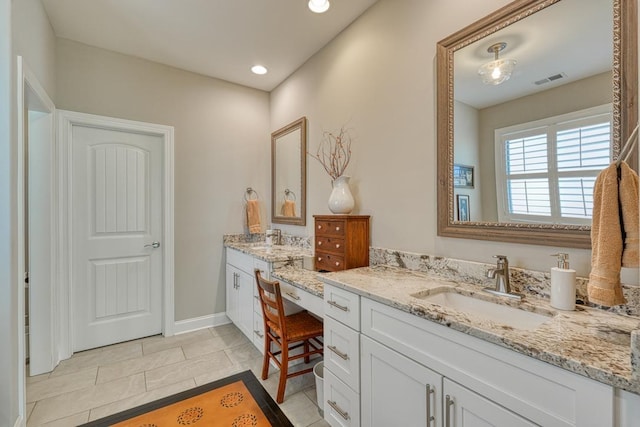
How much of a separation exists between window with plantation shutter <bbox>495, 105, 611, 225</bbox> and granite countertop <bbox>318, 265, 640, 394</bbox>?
1.27 ft

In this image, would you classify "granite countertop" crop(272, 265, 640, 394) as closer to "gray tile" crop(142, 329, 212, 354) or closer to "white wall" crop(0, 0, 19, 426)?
A: "white wall" crop(0, 0, 19, 426)

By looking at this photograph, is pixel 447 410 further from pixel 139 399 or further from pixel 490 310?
pixel 139 399

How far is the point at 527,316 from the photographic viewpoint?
1159 millimetres

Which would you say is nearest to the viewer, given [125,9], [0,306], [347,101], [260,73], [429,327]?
[429,327]

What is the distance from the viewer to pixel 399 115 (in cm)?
191

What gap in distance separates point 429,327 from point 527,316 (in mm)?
433

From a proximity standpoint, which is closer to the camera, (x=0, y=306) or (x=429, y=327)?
(x=429, y=327)

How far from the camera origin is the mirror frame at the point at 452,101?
1.07 metres

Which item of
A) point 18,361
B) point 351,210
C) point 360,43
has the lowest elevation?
point 18,361

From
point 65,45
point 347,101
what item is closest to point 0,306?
point 65,45

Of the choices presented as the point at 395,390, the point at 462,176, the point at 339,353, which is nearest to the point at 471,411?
the point at 395,390

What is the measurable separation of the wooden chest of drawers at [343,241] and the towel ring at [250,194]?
4.90 ft

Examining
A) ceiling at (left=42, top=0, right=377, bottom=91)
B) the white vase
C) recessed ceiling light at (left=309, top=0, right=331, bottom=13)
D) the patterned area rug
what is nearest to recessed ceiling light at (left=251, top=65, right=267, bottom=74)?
ceiling at (left=42, top=0, right=377, bottom=91)

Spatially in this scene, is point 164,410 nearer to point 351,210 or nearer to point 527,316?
point 351,210
